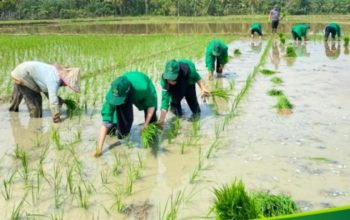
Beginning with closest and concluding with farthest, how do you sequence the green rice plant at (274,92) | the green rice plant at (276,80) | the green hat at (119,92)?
the green hat at (119,92) < the green rice plant at (274,92) < the green rice plant at (276,80)

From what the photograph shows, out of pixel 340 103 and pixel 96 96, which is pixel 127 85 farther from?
pixel 340 103

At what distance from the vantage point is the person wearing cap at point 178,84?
4.50 metres

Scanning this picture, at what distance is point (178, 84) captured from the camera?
5039 millimetres

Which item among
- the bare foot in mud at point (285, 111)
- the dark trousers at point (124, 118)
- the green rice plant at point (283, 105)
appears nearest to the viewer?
the dark trousers at point (124, 118)

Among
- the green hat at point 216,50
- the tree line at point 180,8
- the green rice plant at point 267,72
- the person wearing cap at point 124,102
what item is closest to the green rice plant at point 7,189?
the person wearing cap at point 124,102

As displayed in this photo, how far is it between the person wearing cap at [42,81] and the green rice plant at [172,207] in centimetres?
236

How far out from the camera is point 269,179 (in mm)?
3494

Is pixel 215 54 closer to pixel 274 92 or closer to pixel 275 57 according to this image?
pixel 274 92

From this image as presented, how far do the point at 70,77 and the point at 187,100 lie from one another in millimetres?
1517

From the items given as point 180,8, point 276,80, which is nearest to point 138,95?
point 276,80

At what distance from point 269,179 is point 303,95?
3524mm

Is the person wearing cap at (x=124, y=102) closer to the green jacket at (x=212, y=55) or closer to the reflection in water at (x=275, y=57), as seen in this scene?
the green jacket at (x=212, y=55)

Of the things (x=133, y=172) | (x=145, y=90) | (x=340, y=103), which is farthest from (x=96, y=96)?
(x=340, y=103)

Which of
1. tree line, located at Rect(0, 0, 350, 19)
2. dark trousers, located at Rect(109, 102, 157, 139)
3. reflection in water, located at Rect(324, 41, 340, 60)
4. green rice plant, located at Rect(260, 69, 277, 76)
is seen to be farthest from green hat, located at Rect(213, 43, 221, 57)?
tree line, located at Rect(0, 0, 350, 19)
